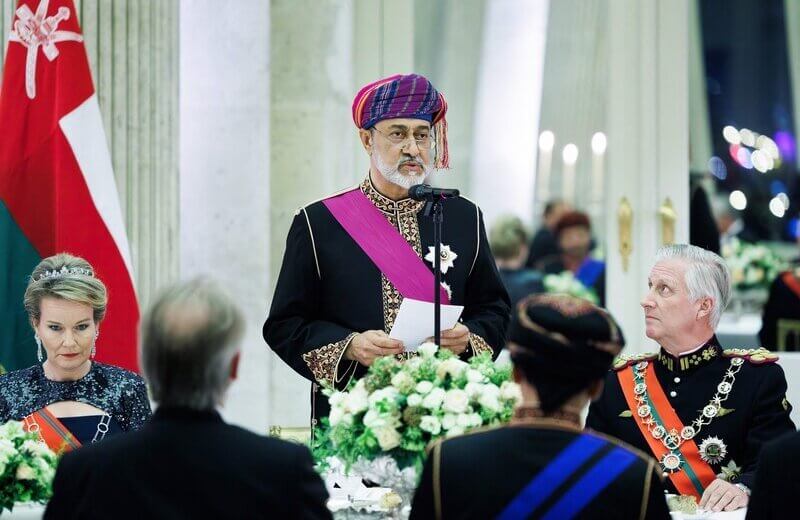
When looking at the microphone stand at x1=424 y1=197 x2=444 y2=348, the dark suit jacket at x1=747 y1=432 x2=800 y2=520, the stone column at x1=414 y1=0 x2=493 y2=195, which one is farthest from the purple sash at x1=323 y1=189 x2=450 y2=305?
the stone column at x1=414 y1=0 x2=493 y2=195

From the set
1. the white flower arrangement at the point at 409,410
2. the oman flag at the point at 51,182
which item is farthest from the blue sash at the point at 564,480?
the oman flag at the point at 51,182

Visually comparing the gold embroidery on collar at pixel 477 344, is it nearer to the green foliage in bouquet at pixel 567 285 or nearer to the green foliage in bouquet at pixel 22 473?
the green foliage in bouquet at pixel 22 473

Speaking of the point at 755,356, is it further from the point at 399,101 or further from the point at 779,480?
the point at 779,480

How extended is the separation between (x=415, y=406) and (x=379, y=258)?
1.22 metres

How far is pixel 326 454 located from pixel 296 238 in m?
1.08

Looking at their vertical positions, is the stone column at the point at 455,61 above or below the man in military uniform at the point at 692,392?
above

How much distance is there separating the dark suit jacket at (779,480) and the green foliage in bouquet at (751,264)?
438 centimetres

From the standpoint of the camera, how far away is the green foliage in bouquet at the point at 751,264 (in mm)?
6789

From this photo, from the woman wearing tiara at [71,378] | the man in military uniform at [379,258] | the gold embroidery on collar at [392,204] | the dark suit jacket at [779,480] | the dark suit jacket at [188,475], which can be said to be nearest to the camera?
the dark suit jacket at [188,475]

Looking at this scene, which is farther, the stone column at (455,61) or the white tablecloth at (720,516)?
the stone column at (455,61)

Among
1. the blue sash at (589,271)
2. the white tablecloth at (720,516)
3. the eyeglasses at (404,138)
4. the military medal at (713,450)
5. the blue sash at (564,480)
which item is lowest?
the white tablecloth at (720,516)

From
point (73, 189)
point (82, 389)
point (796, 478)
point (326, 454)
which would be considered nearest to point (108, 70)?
point (73, 189)

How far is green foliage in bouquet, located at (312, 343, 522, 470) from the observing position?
9.90ft

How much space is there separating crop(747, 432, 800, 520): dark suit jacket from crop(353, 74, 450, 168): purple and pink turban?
6.30 feet
